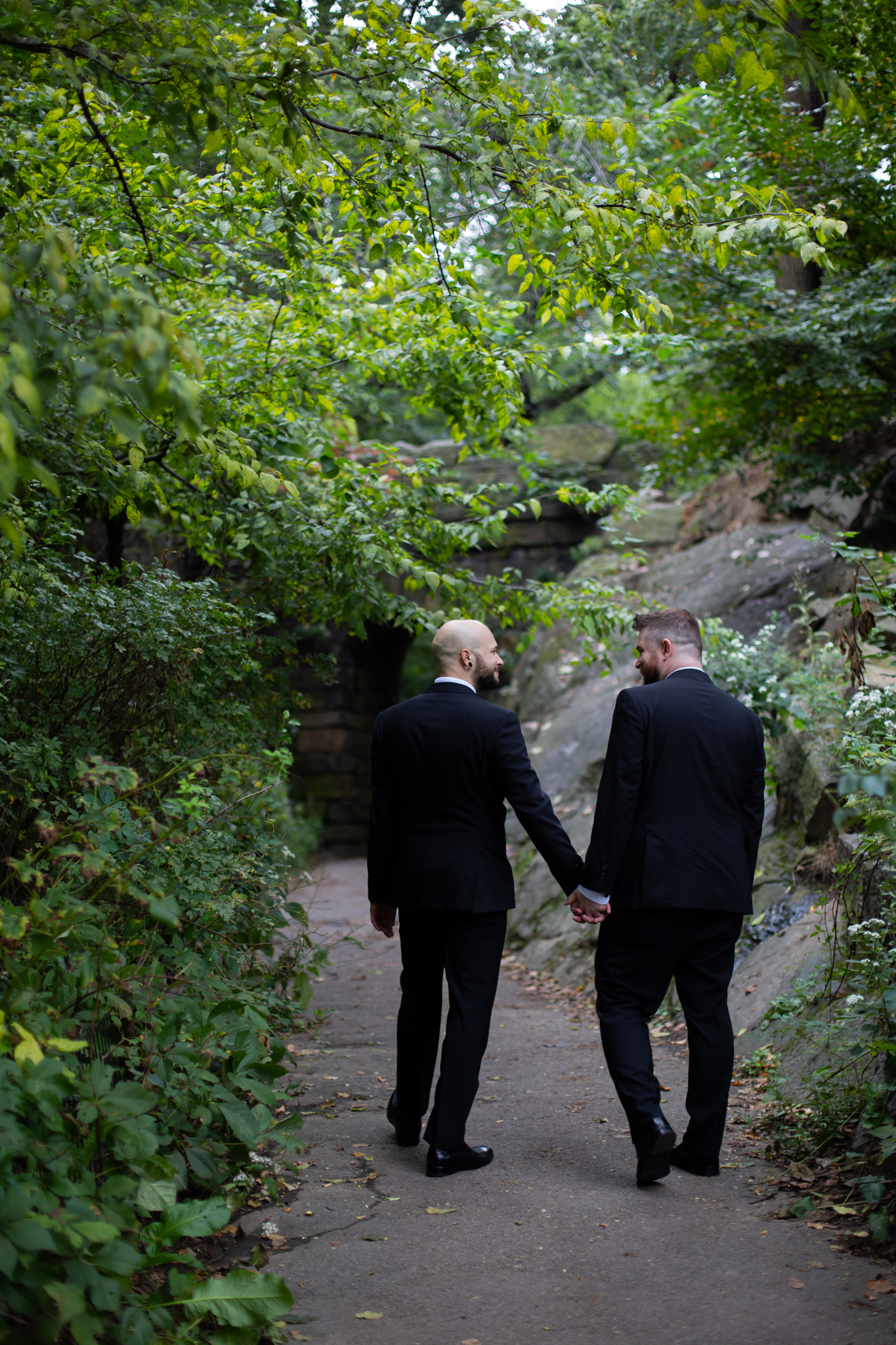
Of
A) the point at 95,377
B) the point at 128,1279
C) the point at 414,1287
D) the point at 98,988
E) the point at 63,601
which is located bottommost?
the point at 414,1287

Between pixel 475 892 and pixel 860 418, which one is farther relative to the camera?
pixel 860 418

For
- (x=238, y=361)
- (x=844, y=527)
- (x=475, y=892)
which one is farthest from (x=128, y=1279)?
(x=844, y=527)

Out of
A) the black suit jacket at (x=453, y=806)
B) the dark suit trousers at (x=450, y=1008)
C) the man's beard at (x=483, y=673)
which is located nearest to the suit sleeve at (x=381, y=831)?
the black suit jacket at (x=453, y=806)

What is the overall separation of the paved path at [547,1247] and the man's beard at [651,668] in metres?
1.59

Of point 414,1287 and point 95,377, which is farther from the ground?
point 95,377

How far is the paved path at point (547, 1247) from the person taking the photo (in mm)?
2326

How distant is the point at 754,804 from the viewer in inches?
134

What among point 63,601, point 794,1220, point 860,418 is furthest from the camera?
point 860,418

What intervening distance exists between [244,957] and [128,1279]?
173 centimetres

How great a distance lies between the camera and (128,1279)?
199cm

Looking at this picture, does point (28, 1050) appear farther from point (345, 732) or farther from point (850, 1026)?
point (345, 732)

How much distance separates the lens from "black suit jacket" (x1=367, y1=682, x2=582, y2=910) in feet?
10.9

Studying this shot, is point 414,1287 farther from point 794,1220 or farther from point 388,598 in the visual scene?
point 388,598

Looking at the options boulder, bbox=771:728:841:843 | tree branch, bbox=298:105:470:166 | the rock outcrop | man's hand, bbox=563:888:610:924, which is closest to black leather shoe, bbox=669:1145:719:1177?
man's hand, bbox=563:888:610:924
